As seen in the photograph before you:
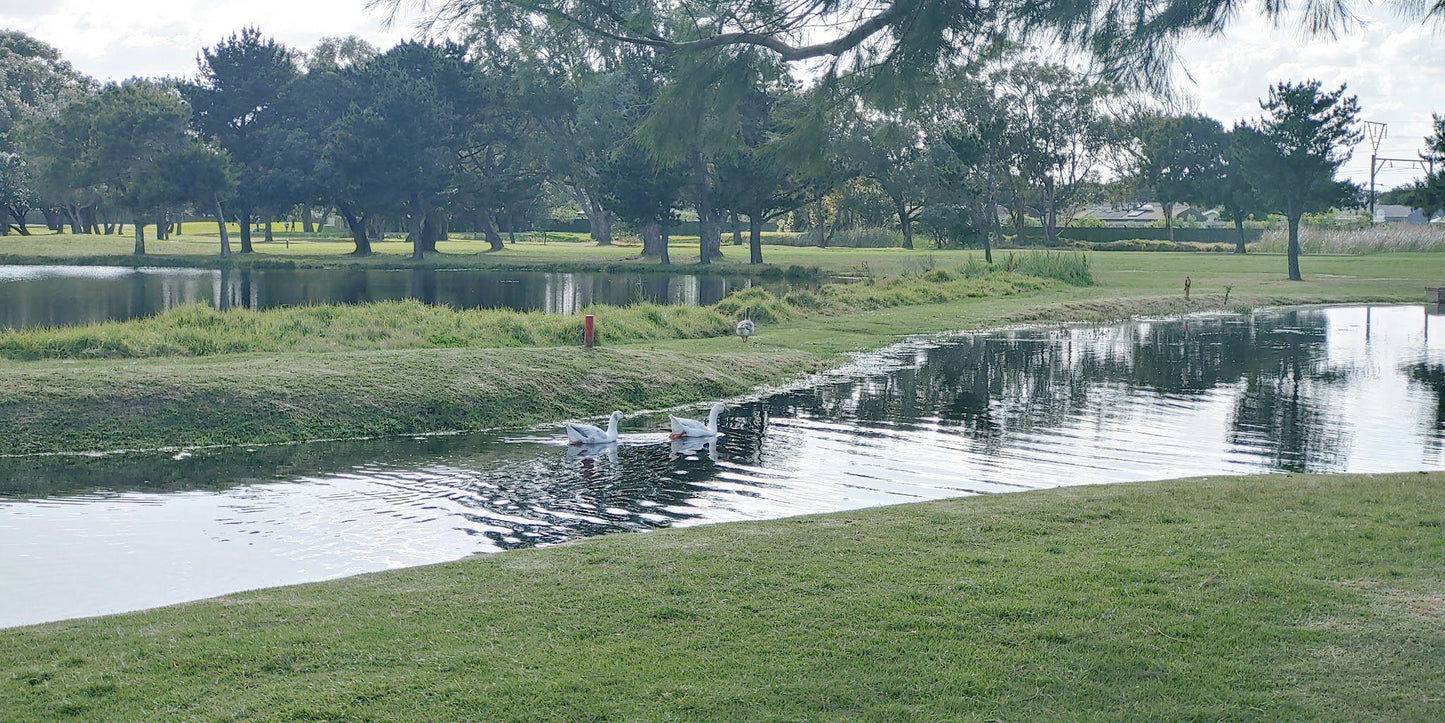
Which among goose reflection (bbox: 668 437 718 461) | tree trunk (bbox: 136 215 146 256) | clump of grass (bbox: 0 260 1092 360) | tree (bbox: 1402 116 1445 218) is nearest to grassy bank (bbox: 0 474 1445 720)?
goose reflection (bbox: 668 437 718 461)

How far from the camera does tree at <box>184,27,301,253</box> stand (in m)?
80.6

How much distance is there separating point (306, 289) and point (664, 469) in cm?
3975

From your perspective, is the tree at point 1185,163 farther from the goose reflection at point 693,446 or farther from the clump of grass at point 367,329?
the goose reflection at point 693,446

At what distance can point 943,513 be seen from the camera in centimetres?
1080

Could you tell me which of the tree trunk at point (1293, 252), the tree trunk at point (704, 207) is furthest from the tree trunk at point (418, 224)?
the tree trunk at point (1293, 252)

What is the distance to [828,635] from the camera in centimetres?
695

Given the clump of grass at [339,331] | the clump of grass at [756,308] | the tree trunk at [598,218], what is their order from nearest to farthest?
1. the clump of grass at [339,331]
2. the clump of grass at [756,308]
3. the tree trunk at [598,218]

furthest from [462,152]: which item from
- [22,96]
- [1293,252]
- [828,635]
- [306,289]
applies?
[828,635]

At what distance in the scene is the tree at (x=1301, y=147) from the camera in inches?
2106

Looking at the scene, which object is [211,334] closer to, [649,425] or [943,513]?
[649,425]

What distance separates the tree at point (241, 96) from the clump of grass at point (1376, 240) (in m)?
65.0

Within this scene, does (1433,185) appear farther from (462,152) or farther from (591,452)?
(462,152)

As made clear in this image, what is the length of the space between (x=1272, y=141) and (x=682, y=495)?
158 ft

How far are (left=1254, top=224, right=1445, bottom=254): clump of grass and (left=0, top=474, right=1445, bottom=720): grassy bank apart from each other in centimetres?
7946
